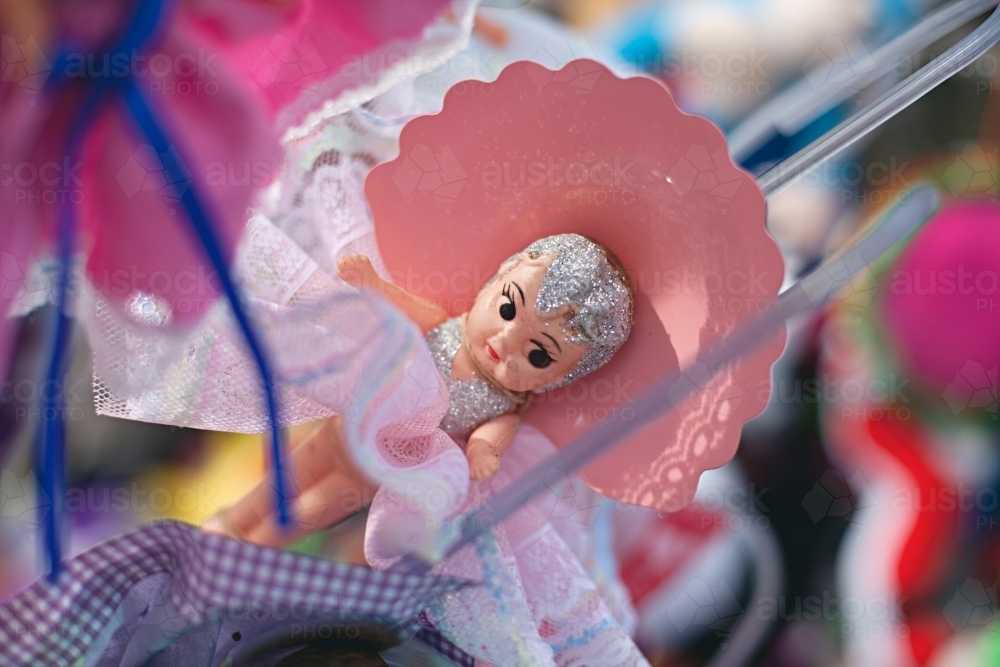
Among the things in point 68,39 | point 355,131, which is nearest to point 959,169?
point 355,131

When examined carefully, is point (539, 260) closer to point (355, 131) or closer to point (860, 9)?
point (355, 131)

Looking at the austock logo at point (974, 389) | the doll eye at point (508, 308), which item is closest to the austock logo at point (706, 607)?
the austock logo at point (974, 389)

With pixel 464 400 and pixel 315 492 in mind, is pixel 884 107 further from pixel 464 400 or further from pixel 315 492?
pixel 315 492

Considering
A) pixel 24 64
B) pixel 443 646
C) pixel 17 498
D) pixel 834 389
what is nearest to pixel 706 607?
pixel 834 389

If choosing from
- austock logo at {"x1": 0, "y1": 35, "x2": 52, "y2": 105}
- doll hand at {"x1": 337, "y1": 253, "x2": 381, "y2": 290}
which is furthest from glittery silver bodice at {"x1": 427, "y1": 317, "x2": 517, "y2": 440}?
austock logo at {"x1": 0, "y1": 35, "x2": 52, "y2": 105}

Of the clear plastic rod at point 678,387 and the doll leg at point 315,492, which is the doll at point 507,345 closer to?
the doll leg at point 315,492
